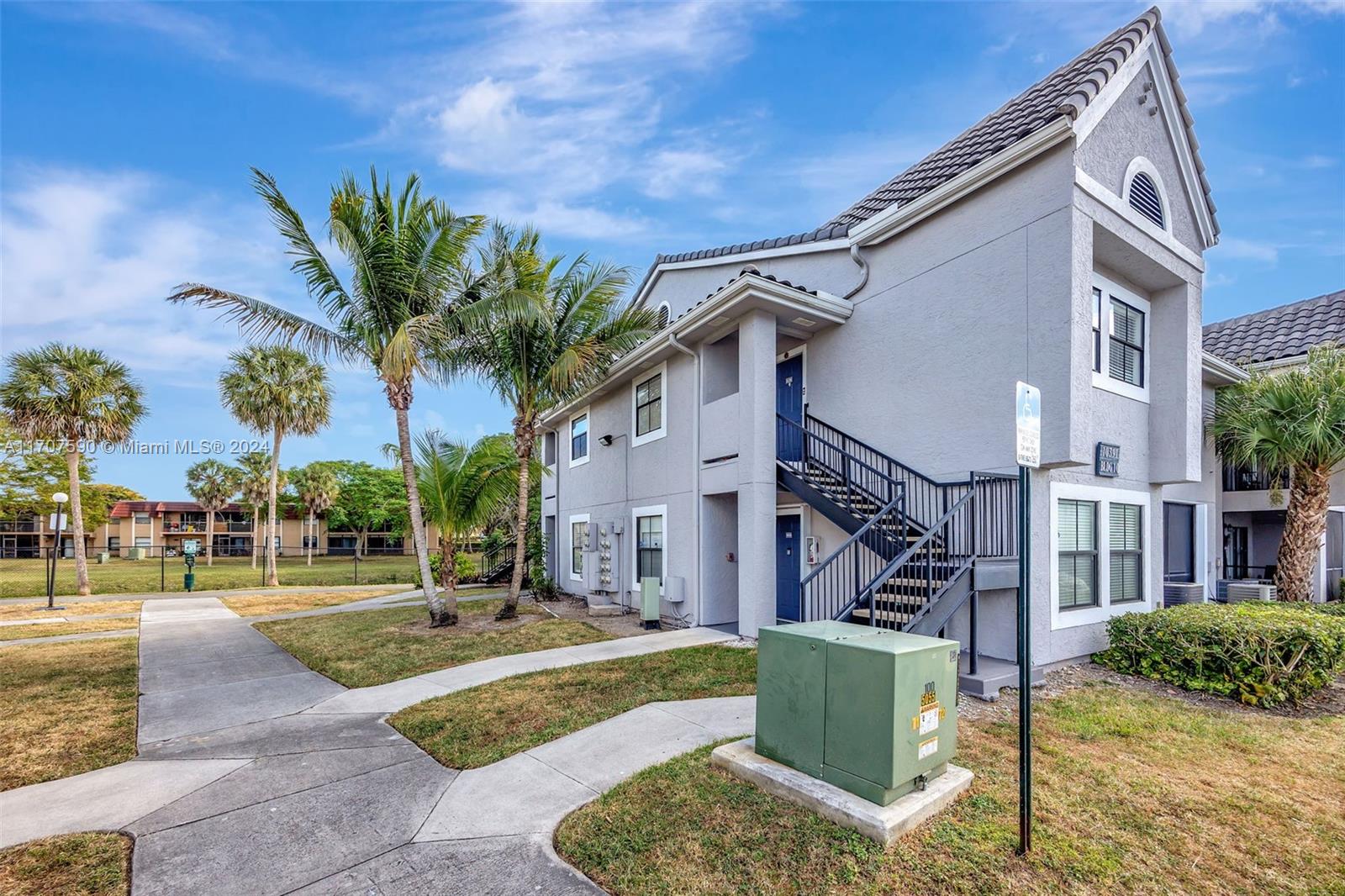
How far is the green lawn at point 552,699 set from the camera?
5.73m

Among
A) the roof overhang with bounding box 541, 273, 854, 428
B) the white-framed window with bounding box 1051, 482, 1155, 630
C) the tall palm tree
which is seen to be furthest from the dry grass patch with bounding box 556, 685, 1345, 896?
the tall palm tree

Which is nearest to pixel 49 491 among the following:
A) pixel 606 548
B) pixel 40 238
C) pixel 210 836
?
pixel 40 238

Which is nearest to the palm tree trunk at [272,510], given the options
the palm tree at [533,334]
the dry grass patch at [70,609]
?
the dry grass patch at [70,609]

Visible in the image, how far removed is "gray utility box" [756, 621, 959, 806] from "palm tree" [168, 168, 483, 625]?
28.7 ft

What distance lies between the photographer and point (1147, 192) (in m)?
9.45

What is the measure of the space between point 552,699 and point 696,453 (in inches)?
226

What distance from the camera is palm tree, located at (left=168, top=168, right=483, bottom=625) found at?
10.9 metres

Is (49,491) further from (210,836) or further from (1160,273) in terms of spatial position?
(1160,273)

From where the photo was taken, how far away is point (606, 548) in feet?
49.3

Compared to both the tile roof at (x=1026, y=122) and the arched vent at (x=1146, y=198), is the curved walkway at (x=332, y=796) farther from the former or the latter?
the arched vent at (x=1146, y=198)

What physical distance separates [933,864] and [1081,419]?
19.4 ft

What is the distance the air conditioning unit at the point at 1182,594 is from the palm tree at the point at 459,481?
1395 centimetres

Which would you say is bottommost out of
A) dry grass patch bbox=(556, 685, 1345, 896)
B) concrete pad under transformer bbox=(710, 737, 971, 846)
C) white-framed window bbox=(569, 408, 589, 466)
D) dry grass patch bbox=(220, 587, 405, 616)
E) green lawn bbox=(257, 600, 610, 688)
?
dry grass patch bbox=(220, 587, 405, 616)

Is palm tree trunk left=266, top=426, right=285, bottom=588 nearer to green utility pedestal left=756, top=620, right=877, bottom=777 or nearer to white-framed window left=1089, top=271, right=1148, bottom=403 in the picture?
green utility pedestal left=756, top=620, right=877, bottom=777
